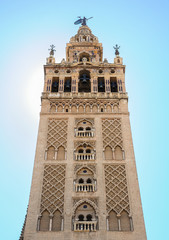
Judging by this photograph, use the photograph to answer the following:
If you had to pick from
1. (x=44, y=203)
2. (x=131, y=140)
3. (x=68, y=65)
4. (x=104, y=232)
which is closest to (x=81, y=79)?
(x=68, y=65)

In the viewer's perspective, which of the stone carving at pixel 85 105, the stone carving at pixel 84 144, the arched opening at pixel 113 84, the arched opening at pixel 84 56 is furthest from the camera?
the arched opening at pixel 84 56

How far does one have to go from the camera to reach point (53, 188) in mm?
17016

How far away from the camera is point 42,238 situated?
588 inches

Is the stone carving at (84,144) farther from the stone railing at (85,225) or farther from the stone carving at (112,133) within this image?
the stone railing at (85,225)

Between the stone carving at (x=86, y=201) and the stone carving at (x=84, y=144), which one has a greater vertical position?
the stone carving at (x=84, y=144)

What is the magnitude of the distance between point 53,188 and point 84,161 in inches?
89.2

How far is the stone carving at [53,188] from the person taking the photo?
53.4 feet

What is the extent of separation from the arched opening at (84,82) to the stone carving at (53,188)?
321 inches

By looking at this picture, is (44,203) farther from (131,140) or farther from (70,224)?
(131,140)

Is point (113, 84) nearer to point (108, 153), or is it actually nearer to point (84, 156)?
point (108, 153)

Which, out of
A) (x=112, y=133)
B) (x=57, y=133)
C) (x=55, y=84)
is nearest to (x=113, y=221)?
(x=112, y=133)

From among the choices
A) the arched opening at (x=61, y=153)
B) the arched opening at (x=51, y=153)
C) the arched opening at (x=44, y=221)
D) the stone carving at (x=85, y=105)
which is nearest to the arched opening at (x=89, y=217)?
the arched opening at (x=44, y=221)

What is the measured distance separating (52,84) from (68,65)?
7.11 feet

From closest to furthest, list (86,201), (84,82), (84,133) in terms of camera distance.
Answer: (86,201) → (84,133) → (84,82)
